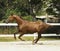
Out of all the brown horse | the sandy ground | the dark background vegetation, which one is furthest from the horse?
the dark background vegetation

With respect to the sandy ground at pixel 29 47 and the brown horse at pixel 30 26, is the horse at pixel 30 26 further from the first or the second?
the sandy ground at pixel 29 47

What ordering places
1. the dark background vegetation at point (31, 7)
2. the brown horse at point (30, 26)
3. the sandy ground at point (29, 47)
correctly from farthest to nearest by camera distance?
1. the dark background vegetation at point (31, 7)
2. the brown horse at point (30, 26)
3. the sandy ground at point (29, 47)

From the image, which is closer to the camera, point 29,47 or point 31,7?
point 29,47

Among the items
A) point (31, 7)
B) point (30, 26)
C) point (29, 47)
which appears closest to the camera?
point (29, 47)

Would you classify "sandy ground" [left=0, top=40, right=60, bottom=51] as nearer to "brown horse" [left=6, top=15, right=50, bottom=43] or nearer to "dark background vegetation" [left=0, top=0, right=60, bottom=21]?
"brown horse" [left=6, top=15, right=50, bottom=43]

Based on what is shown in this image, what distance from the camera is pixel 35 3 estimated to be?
2916cm

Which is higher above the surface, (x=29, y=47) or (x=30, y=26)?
(x=30, y=26)

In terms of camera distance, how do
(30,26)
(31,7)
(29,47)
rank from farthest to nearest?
(31,7)
(30,26)
(29,47)

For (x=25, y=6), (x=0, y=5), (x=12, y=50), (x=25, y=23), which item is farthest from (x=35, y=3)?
(x=12, y=50)

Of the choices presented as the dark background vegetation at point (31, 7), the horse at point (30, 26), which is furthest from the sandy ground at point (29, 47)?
the dark background vegetation at point (31, 7)

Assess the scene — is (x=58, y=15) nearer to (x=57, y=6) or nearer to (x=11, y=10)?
(x=57, y=6)

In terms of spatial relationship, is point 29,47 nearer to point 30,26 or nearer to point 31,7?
point 30,26

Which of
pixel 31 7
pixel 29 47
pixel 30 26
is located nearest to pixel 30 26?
pixel 30 26

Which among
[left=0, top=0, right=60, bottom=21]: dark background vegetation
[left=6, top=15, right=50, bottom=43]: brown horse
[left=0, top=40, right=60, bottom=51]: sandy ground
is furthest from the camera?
[left=0, top=0, right=60, bottom=21]: dark background vegetation
